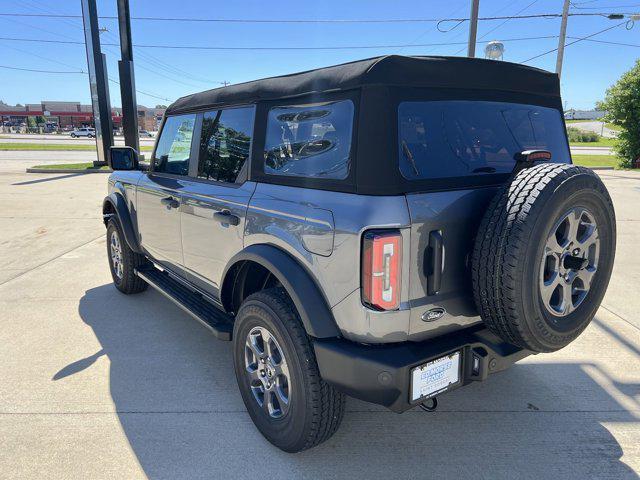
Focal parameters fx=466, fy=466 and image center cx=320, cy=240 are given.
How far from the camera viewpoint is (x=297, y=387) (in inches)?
87.8

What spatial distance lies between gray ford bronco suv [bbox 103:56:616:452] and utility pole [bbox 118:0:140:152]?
637 inches

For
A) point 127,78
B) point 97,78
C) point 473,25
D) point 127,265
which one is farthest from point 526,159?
point 97,78

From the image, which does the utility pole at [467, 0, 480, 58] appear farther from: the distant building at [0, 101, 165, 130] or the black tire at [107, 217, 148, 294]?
the distant building at [0, 101, 165, 130]

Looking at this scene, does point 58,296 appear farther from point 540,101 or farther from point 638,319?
point 638,319

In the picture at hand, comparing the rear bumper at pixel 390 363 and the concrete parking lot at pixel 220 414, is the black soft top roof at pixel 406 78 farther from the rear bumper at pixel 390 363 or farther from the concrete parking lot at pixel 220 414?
the concrete parking lot at pixel 220 414

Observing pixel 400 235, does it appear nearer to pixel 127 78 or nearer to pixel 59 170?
pixel 127 78

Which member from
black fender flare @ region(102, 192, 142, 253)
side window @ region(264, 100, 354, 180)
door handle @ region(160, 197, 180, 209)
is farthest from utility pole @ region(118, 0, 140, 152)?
side window @ region(264, 100, 354, 180)

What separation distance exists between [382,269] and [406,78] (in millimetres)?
867

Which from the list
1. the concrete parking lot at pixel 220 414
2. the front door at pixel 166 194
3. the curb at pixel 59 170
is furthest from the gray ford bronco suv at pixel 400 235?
the curb at pixel 59 170

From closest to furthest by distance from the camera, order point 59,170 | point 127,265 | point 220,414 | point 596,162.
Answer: point 220,414 < point 127,265 < point 59,170 < point 596,162

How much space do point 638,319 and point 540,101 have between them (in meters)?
2.64

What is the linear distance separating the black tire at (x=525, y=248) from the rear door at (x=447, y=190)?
0.35 ft

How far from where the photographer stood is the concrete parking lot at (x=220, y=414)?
93.4 inches

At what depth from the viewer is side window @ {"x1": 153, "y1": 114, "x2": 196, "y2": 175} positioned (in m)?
3.50
